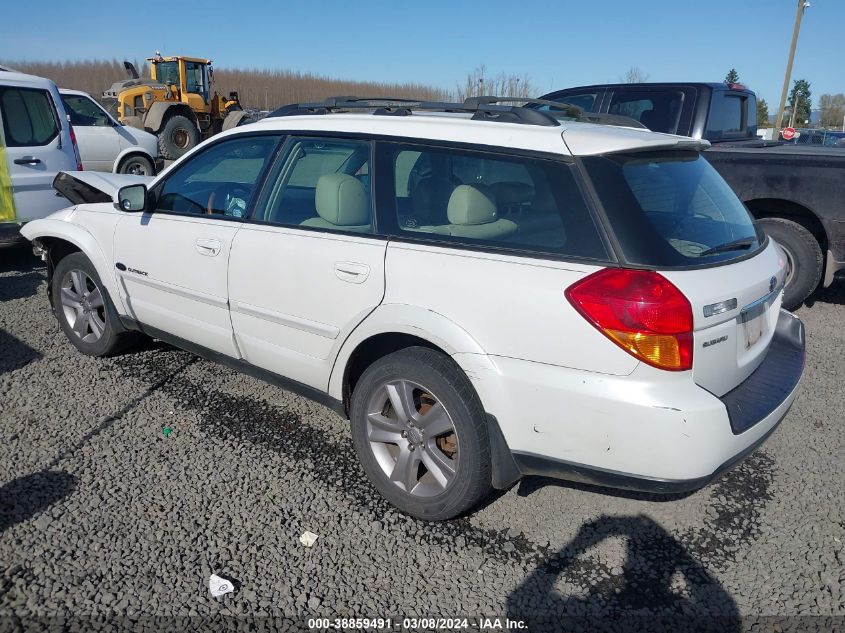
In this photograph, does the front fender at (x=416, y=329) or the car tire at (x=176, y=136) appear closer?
the front fender at (x=416, y=329)

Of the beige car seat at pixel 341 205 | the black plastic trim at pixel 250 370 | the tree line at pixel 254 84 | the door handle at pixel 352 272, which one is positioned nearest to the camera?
the door handle at pixel 352 272

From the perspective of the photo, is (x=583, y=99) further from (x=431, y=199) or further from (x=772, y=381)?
(x=772, y=381)

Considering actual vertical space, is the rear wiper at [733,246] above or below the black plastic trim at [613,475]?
above

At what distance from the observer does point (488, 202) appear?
2.85 metres

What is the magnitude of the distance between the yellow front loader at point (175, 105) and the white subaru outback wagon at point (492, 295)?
58.1ft

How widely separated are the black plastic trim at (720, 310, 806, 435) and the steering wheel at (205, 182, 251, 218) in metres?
2.68

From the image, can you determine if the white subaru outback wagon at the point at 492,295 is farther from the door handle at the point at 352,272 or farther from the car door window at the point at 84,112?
the car door window at the point at 84,112

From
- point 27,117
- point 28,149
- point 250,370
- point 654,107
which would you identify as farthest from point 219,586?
point 654,107

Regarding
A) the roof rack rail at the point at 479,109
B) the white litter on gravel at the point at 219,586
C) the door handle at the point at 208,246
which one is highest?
the roof rack rail at the point at 479,109

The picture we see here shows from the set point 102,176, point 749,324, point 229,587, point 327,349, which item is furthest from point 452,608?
point 102,176

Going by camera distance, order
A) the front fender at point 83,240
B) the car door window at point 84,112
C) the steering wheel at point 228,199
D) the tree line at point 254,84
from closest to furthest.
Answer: the steering wheel at point 228,199 < the front fender at point 83,240 < the car door window at point 84,112 < the tree line at point 254,84

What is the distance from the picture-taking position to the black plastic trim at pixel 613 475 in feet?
7.97

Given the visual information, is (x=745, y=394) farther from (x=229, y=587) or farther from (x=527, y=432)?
(x=229, y=587)

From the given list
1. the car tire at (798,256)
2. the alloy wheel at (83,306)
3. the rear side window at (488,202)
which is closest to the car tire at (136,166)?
the alloy wheel at (83,306)
